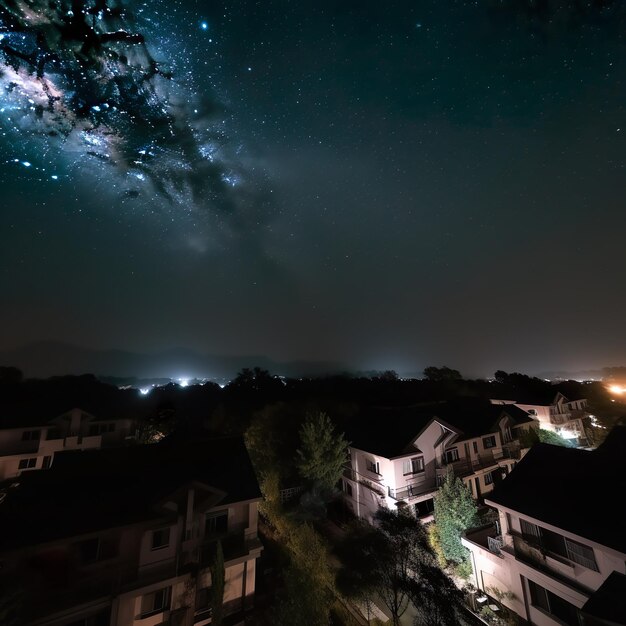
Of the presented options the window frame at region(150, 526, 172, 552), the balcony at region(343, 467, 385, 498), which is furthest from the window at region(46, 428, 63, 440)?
the balcony at region(343, 467, 385, 498)

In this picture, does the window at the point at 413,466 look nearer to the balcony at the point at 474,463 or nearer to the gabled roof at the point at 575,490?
the balcony at the point at 474,463

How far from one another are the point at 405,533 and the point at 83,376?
82587 millimetres

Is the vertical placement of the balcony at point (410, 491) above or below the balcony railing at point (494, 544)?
above

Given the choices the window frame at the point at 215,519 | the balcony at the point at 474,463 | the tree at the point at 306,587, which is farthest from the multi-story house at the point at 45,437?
the balcony at the point at 474,463

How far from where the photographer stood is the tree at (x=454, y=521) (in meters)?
17.6

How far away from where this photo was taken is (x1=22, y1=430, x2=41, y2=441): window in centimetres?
2777

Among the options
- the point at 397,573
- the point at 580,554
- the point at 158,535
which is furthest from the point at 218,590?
the point at 580,554

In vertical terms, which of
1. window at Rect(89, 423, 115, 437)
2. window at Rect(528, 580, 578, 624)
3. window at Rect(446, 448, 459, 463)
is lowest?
window at Rect(528, 580, 578, 624)

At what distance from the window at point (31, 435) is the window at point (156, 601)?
25.1m

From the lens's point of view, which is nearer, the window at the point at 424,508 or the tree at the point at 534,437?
the window at the point at 424,508

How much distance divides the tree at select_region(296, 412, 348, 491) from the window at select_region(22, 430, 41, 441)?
26453 mm

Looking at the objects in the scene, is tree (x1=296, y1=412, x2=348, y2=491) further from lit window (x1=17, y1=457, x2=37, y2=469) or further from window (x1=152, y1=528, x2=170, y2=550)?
lit window (x1=17, y1=457, x2=37, y2=469)

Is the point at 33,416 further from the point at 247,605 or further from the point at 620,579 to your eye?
the point at 620,579

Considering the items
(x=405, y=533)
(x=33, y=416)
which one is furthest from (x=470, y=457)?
(x=33, y=416)
